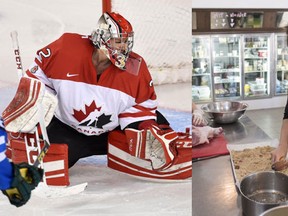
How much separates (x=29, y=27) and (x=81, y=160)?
1.58 feet

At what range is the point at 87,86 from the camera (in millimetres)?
1084

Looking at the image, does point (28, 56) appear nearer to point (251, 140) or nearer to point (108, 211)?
point (108, 211)

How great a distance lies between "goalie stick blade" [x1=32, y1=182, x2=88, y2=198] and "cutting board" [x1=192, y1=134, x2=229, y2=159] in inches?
25.3

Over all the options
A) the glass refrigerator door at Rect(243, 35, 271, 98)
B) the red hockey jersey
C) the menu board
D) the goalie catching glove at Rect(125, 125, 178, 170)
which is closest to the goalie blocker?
the red hockey jersey

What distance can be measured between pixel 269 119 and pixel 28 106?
170 inches

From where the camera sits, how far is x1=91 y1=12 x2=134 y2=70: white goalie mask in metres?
Answer: 1.02

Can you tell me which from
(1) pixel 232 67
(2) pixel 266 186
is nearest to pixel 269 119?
(1) pixel 232 67

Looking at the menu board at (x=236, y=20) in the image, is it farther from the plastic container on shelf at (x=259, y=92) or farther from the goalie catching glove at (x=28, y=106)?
the goalie catching glove at (x=28, y=106)

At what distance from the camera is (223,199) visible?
1249 millimetres

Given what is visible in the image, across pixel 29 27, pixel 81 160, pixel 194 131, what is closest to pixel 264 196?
pixel 194 131

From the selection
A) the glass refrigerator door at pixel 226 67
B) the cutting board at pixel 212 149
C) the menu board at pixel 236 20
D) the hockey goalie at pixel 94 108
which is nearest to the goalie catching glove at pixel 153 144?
the hockey goalie at pixel 94 108

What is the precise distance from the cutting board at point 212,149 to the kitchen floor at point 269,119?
2.52 m

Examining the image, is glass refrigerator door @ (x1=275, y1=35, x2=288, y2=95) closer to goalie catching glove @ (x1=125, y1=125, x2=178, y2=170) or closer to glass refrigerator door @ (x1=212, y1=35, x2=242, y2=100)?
glass refrigerator door @ (x1=212, y1=35, x2=242, y2=100)

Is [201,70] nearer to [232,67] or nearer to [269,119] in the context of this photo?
[232,67]
